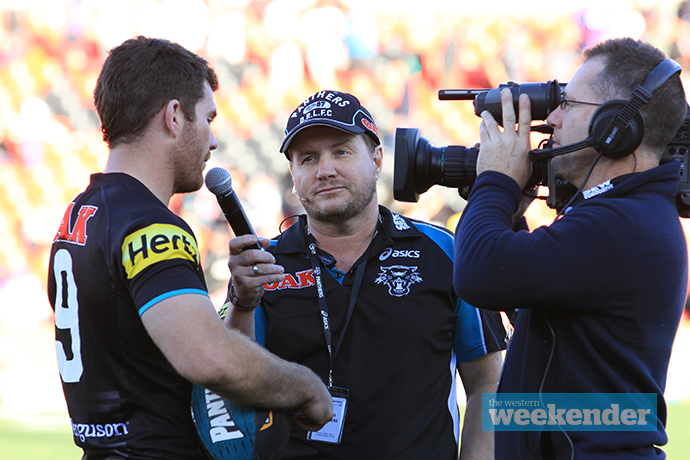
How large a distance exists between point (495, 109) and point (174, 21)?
221 inches

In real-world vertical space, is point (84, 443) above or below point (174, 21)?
below

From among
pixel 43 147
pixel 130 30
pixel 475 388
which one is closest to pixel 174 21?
pixel 130 30

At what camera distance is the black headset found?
1.32m

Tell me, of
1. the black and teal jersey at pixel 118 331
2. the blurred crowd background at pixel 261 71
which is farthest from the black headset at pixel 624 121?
the blurred crowd background at pixel 261 71

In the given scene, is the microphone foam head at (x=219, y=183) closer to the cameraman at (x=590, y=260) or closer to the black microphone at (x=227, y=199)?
the black microphone at (x=227, y=199)

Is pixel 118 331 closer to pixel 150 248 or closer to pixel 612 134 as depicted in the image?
pixel 150 248

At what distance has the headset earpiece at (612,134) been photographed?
4.33 feet

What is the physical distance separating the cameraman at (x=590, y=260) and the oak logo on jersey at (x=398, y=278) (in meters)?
0.48

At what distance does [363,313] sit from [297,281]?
223mm

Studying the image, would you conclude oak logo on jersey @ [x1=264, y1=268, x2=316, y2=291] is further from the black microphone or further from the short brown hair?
the short brown hair

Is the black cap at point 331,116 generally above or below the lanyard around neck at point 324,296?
above

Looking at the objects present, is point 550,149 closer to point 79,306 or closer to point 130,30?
point 79,306

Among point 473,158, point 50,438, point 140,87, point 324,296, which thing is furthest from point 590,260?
point 50,438

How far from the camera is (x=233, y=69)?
21.1 ft
